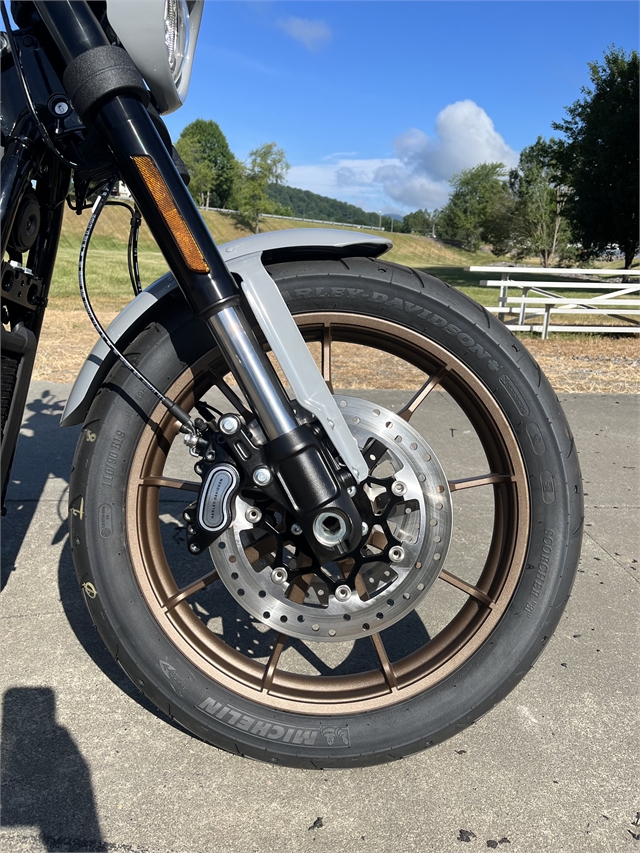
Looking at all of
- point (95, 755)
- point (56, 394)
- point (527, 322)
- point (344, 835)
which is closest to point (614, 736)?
point (344, 835)

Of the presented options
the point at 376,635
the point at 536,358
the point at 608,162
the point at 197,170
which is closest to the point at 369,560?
the point at 376,635

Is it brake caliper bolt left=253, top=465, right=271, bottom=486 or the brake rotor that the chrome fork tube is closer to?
brake caliper bolt left=253, top=465, right=271, bottom=486

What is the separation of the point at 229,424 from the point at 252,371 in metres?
0.14

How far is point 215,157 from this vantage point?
83.9 m

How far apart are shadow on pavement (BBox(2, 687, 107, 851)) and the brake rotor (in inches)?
22.4

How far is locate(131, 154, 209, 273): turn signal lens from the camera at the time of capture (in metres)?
1.45

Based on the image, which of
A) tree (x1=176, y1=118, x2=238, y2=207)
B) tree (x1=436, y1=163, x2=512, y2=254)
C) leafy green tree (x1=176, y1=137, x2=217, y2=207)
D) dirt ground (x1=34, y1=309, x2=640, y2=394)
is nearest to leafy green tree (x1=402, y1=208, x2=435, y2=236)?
tree (x1=436, y1=163, x2=512, y2=254)

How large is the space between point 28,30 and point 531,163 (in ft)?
202

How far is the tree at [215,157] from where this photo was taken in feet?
246

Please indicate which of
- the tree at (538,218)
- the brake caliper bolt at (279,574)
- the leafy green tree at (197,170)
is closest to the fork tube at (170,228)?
the brake caliper bolt at (279,574)

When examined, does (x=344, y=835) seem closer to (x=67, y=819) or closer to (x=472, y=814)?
(x=472, y=814)

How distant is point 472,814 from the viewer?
60.9 inches

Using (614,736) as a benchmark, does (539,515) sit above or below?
above

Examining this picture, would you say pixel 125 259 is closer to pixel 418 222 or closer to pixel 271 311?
pixel 271 311
